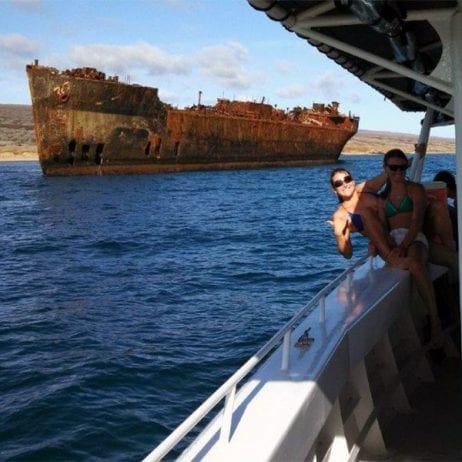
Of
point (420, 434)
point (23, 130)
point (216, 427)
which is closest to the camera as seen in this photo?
point (216, 427)

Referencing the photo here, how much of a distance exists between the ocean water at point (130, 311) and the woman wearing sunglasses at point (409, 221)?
343 cm

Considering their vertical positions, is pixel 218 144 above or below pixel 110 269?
above

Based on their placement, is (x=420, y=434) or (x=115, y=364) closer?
(x=420, y=434)

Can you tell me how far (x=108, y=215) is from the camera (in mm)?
30609

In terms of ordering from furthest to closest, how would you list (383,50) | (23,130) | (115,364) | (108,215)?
1. (23,130)
2. (108,215)
3. (115,364)
4. (383,50)

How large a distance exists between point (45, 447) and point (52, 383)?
198cm

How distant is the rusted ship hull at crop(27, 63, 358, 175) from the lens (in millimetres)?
49562

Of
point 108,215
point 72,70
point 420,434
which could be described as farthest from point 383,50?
point 72,70

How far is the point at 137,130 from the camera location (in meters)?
53.6

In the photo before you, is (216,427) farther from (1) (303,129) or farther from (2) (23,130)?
(2) (23,130)

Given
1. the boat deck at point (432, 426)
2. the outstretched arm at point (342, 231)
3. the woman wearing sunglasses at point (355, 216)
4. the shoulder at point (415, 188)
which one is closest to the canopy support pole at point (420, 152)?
the shoulder at point (415, 188)

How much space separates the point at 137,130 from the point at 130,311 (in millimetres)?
42860

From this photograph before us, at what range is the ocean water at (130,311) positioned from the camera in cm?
733

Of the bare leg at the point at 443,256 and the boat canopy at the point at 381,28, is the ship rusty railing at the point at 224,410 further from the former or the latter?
the bare leg at the point at 443,256
